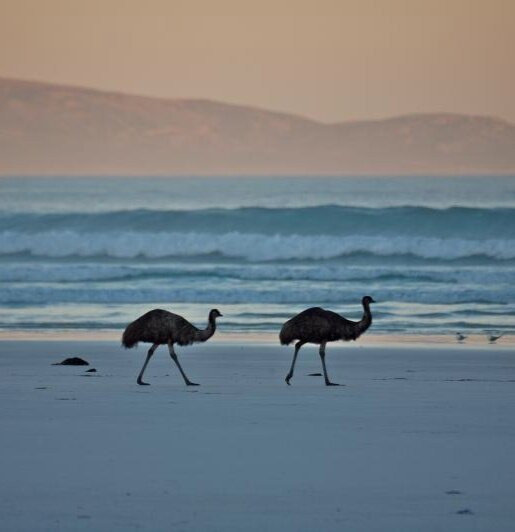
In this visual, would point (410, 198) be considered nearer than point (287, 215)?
No

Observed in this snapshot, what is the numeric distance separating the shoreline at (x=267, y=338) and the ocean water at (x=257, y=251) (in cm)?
78

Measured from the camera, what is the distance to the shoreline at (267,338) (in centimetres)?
1930

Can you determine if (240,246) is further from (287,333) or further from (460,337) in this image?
(287,333)

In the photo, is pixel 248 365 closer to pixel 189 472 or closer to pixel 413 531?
pixel 189 472

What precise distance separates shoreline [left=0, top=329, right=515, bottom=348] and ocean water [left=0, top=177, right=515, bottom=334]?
2.57 feet

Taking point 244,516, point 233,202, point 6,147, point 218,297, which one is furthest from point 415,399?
point 6,147

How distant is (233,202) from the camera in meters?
59.8

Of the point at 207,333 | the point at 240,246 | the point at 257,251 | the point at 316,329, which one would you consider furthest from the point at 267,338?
the point at 240,246

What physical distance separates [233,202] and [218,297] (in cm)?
3262

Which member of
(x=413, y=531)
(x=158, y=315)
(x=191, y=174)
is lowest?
(x=413, y=531)

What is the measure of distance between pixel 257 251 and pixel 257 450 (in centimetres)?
3231

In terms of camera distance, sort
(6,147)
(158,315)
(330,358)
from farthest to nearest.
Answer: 1. (6,147)
2. (330,358)
3. (158,315)

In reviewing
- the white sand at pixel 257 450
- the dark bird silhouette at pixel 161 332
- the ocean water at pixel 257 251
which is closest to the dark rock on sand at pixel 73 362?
the white sand at pixel 257 450

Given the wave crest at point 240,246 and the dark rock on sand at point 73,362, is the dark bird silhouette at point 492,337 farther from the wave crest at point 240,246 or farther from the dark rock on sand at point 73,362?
the wave crest at point 240,246
